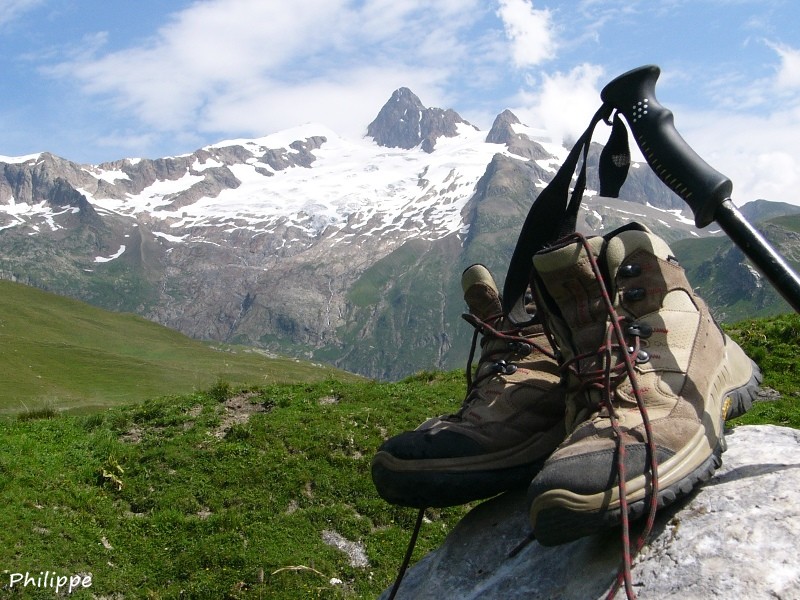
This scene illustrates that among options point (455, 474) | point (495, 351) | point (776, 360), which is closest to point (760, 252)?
point (495, 351)

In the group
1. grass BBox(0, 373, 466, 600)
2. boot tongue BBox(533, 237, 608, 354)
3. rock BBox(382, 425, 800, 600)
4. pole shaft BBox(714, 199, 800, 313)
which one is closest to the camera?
rock BBox(382, 425, 800, 600)

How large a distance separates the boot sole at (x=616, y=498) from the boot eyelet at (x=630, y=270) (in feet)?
2.79

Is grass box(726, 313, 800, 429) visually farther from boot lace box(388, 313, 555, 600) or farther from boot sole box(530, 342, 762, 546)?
boot sole box(530, 342, 762, 546)

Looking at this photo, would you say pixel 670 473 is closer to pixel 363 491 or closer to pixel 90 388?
pixel 363 491

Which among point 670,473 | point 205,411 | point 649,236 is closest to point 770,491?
point 670,473

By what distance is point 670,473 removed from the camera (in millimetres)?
3148

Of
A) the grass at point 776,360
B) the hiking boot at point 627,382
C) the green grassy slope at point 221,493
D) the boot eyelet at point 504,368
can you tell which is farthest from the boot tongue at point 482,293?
the grass at point 776,360

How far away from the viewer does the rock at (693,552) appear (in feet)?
9.14

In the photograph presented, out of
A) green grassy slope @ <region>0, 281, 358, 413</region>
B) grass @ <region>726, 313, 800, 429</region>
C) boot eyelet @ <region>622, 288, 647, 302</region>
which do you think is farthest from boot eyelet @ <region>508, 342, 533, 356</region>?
green grassy slope @ <region>0, 281, 358, 413</region>

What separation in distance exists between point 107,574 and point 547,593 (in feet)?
26.6

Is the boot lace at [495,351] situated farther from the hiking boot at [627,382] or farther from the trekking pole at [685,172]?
the trekking pole at [685,172]

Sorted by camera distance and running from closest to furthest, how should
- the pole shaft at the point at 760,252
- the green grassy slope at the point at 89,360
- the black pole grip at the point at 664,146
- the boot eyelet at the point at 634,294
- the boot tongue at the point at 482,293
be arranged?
the pole shaft at the point at 760,252 → the black pole grip at the point at 664,146 → the boot eyelet at the point at 634,294 → the boot tongue at the point at 482,293 → the green grassy slope at the point at 89,360

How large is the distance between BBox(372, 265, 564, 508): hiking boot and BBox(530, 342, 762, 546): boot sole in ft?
2.88

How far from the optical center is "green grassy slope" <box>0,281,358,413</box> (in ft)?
248
